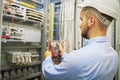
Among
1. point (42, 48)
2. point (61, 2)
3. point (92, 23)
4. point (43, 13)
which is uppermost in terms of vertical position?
point (61, 2)

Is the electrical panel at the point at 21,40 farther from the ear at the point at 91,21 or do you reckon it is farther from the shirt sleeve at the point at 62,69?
the ear at the point at 91,21

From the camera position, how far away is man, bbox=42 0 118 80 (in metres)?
1.23

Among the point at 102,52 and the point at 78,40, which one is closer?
the point at 102,52

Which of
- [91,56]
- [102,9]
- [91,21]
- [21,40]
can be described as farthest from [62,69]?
[21,40]

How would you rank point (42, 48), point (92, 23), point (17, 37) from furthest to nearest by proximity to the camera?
point (42, 48) → point (17, 37) → point (92, 23)

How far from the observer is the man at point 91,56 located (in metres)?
1.23

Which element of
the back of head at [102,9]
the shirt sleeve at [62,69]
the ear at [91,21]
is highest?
the back of head at [102,9]

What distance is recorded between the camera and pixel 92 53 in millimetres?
1256

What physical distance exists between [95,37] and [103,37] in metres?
0.06

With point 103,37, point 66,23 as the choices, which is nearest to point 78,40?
point 66,23

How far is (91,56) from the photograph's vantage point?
125 centimetres

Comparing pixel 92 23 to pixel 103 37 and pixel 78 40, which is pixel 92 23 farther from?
pixel 78 40

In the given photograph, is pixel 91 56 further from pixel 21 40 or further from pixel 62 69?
pixel 21 40

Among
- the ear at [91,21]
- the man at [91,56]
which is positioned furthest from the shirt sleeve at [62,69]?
the ear at [91,21]
